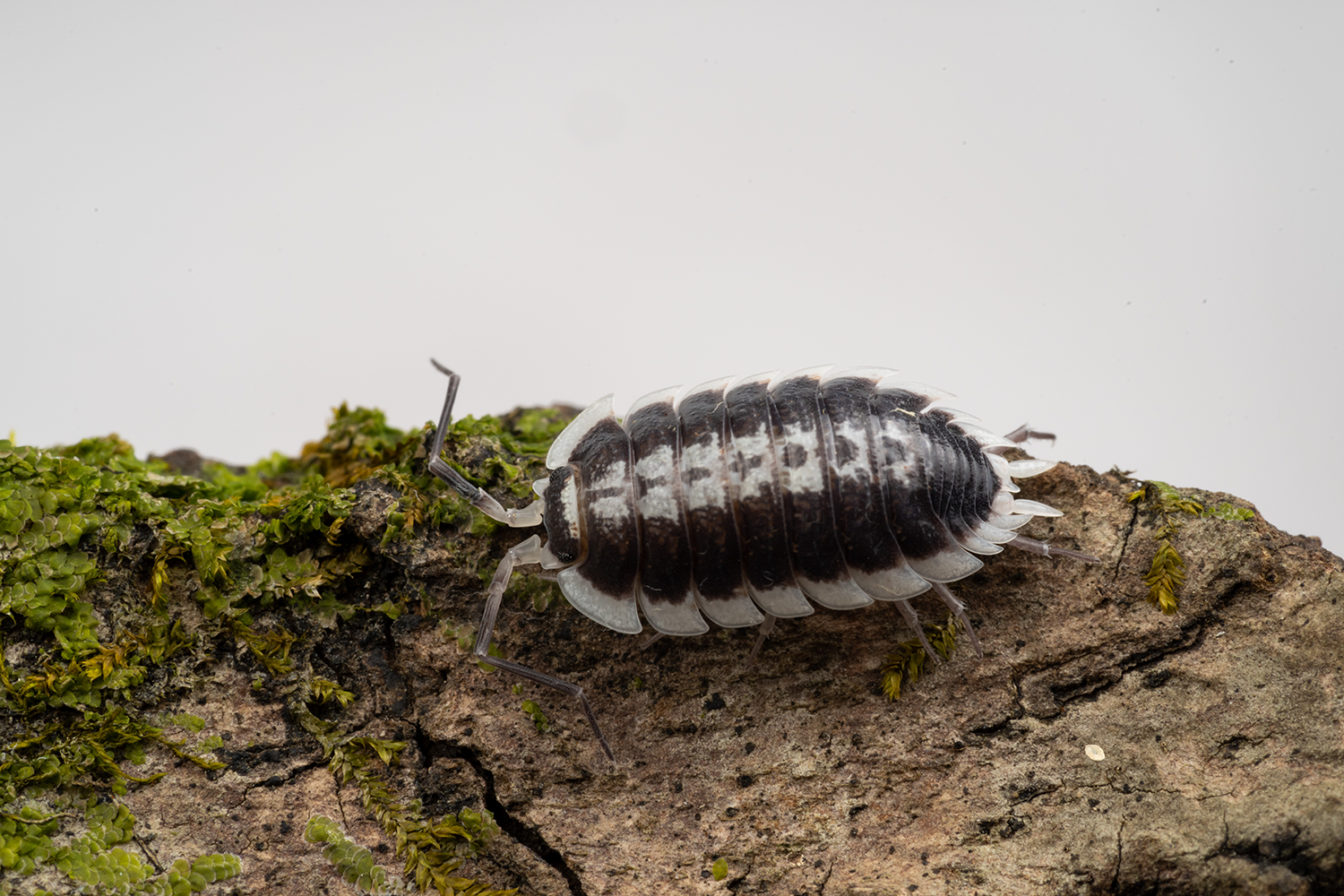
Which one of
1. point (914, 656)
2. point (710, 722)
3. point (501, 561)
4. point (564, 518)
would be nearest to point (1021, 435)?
point (914, 656)

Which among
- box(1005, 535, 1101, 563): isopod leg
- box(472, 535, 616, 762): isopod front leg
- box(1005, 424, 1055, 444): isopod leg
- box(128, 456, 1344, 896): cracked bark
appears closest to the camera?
box(128, 456, 1344, 896): cracked bark

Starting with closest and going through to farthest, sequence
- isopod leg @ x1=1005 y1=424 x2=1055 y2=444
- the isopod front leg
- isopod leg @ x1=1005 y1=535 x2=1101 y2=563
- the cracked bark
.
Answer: the cracked bark
the isopod front leg
isopod leg @ x1=1005 y1=535 x2=1101 y2=563
isopod leg @ x1=1005 y1=424 x2=1055 y2=444

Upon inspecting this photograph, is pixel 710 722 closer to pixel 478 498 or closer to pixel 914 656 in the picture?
pixel 914 656

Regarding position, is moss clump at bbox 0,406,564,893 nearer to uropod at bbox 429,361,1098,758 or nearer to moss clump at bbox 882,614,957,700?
uropod at bbox 429,361,1098,758

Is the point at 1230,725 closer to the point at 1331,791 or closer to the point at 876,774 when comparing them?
the point at 1331,791

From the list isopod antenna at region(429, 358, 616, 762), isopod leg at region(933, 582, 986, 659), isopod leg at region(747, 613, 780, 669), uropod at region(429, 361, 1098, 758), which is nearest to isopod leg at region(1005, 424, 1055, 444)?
uropod at region(429, 361, 1098, 758)

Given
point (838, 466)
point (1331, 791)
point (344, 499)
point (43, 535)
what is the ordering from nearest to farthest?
point (1331, 791), point (838, 466), point (43, 535), point (344, 499)

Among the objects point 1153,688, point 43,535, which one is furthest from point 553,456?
point 1153,688

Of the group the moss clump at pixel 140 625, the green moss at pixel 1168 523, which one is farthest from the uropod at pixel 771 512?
the moss clump at pixel 140 625

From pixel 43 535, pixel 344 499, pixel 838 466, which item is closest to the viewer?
pixel 838 466
